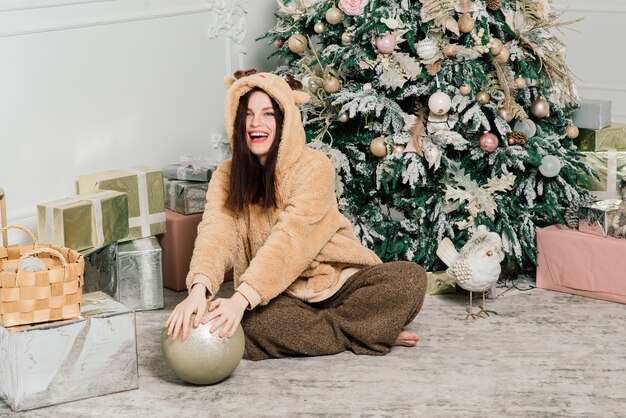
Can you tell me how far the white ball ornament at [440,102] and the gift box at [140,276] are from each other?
109 centimetres

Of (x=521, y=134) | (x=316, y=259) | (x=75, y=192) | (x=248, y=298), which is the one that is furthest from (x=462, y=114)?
(x=75, y=192)

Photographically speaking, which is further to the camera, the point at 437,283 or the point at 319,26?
the point at 437,283

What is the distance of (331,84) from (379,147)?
0.28 metres

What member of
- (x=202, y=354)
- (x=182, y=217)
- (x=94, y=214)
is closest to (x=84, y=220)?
(x=94, y=214)

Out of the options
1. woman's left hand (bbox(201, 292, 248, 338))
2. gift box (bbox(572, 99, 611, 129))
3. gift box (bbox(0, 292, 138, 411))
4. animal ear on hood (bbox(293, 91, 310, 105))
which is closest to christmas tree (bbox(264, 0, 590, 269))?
gift box (bbox(572, 99, 611, 129))

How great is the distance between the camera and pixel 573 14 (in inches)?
203

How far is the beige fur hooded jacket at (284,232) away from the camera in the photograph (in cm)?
291

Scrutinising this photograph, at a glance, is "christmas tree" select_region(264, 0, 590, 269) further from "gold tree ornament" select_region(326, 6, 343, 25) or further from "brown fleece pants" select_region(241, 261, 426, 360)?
"brown fleece pants" select_region(241, 261, 426, 360)

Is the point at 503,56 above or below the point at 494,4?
below

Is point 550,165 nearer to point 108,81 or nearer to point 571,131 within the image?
point 571,131

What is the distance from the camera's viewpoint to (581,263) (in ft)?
11.7

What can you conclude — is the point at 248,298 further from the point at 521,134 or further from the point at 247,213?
the point at 521,134

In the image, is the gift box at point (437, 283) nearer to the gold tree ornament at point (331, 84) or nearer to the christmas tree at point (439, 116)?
the christmas tree at point (439, 116)

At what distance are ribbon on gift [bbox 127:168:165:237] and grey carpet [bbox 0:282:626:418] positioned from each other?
1.28ft
